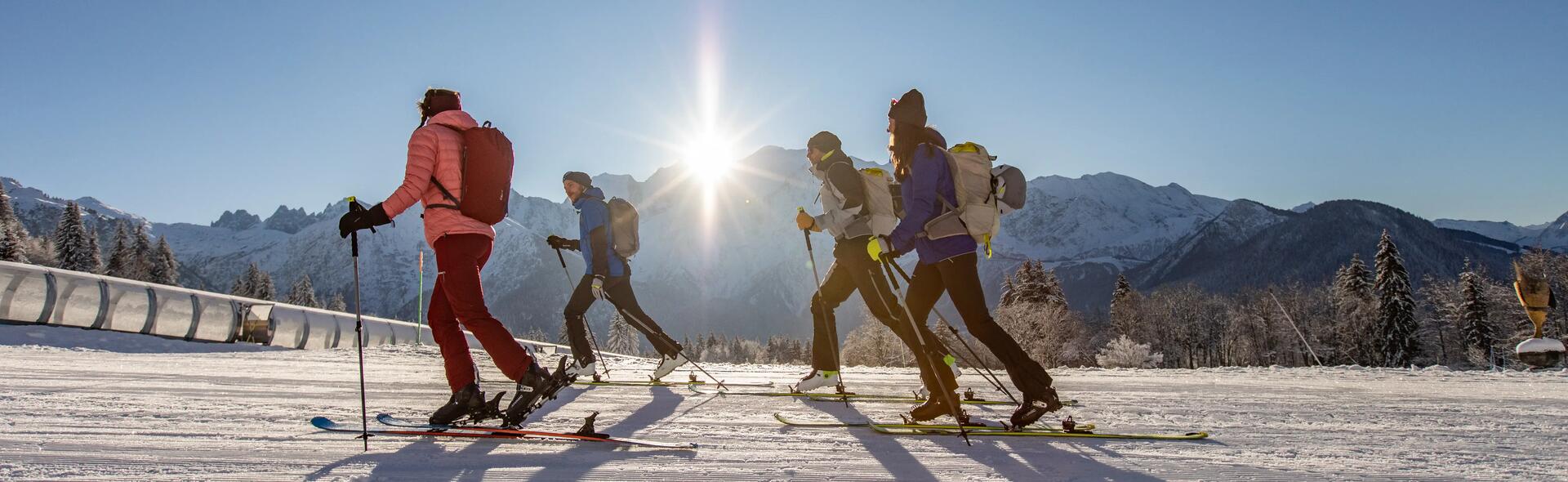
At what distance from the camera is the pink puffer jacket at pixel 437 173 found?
4242 millimetres

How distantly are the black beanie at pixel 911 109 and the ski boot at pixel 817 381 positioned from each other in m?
2.61

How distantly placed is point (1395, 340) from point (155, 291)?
5984 cm

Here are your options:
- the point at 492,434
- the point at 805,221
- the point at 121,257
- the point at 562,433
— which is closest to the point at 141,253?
the point at 121,257

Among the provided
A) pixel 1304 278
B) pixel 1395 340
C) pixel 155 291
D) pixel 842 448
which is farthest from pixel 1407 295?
pixel 1304 278

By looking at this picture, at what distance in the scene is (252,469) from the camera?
9.34 feet

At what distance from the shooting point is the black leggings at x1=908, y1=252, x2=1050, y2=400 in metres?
4.51

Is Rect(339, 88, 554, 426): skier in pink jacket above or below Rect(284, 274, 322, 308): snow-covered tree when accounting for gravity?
below

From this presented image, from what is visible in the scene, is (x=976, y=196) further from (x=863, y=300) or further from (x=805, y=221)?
(x=805, y=221)

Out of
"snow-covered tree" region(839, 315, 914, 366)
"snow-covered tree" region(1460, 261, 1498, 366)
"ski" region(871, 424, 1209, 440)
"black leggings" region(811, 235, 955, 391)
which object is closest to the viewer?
"ski" region(871, 424, 1209, 440)

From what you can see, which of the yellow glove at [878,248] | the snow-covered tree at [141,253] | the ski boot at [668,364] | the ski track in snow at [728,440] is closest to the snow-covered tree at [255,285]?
the snow-covered tree at [141,253]

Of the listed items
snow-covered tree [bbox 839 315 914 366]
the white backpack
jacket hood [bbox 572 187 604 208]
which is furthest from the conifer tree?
the white backpack

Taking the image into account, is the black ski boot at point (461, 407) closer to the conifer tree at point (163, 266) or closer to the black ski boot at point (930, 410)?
the black ski boot at point (930, 410)

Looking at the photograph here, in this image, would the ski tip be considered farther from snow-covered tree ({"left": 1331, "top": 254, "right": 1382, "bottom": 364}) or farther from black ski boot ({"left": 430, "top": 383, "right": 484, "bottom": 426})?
snow-covered tree ({"left": 1331, "top": 254, "right": 1382, "bottom": 364})

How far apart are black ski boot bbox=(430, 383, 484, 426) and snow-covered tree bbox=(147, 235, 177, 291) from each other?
78841mm
